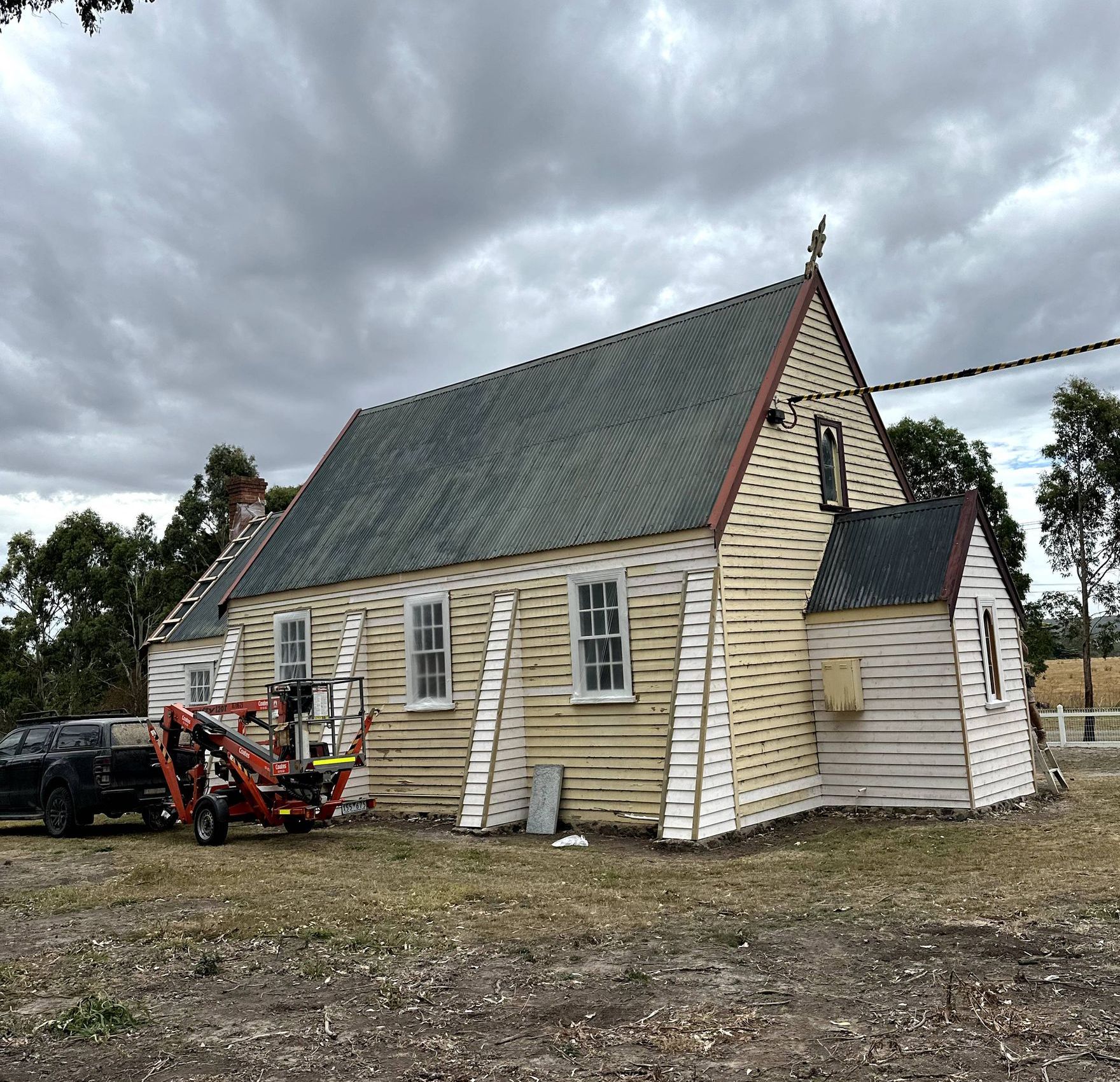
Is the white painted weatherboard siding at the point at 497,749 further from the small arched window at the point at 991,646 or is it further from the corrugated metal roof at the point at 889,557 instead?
the small arched window at the point at 991,646

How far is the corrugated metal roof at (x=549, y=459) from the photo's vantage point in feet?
50.4

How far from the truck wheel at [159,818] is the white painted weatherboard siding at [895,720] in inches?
416

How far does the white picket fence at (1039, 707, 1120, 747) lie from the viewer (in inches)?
947

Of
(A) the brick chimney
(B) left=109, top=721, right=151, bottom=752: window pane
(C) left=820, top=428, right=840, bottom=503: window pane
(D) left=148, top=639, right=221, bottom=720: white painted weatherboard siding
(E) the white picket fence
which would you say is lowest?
(E) the white picket fence

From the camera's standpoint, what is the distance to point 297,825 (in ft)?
50.2

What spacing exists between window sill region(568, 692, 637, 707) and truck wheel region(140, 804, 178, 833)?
23.3 feet

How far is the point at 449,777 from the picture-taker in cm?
1669

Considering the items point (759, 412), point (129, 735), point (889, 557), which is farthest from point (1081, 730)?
point (129, 735)

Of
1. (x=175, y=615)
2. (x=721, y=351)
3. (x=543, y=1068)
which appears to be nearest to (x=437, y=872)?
(x=543, y=1068)

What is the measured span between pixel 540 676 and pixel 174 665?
1343 centimetres

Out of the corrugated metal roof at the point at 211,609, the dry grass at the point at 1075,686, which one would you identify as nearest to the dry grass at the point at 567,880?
the corrugated metal roof at the point at 211,609

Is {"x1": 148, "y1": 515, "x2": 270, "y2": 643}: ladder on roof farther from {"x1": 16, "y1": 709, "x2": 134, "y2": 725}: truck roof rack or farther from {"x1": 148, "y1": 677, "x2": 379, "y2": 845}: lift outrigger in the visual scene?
{"x1": 148, "y1": 677, "x2": 379, "y2": 845}: lift outrigger

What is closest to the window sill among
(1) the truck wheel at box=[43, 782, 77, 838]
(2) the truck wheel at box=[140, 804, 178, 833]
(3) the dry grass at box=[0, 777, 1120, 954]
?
(3) the dry grass at box=[0, 777, 1120, 954]

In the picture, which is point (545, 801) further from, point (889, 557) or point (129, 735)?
point (129, 735)
